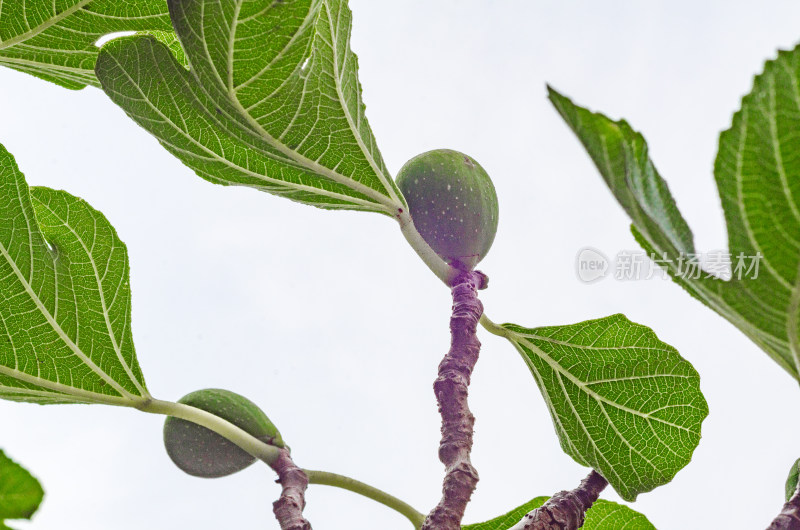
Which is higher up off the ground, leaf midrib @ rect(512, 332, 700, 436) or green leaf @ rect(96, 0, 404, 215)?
green leaf @ rect(96, 0, 404, 215)

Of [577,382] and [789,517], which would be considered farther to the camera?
[577,382]

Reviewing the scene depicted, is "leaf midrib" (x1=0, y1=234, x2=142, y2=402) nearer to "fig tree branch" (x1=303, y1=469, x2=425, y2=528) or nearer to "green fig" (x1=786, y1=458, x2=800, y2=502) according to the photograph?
"fig tree branch" (x1=303, y1=469, x2=425, y2=528)

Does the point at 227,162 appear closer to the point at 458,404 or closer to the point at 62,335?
the point at 62,335

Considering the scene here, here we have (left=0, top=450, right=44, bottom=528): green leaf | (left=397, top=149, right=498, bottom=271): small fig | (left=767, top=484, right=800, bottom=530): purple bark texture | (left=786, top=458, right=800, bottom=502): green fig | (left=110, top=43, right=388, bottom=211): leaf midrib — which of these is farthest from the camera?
(left=397, top=149, right=498, bottom=271): small fig

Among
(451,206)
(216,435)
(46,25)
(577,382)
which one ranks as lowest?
(216,435)

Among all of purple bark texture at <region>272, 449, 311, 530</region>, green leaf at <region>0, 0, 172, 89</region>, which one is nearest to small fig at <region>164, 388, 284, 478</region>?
purple bark texture at <region>272, 449, 311, 530</region>

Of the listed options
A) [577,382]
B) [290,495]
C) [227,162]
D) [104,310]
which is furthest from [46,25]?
[577,382]

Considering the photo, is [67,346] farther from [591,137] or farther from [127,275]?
→ [591,137]
